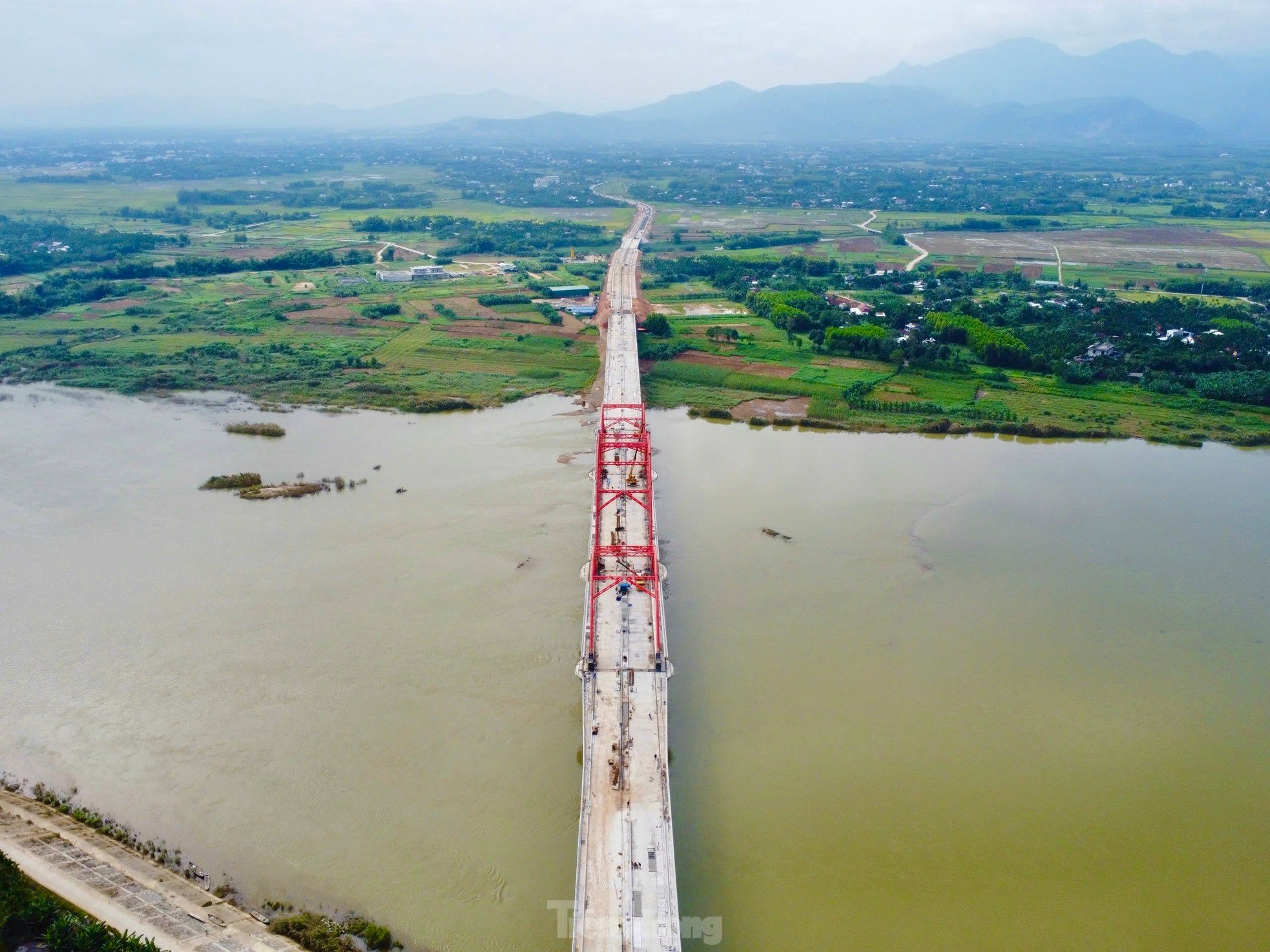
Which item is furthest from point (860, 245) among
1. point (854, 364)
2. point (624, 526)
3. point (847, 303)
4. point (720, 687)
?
point (720, 687)

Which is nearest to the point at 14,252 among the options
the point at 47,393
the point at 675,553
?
the point at 47,393

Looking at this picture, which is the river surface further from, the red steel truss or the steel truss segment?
the steel truss segment

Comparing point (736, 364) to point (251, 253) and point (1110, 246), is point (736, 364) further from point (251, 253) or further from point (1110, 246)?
point (1110, 246)

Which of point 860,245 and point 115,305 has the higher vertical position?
point 860,245

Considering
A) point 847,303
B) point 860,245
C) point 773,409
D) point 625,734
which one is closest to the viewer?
point 625,734

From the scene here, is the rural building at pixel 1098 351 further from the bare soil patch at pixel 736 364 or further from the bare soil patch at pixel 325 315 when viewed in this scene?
the bare soil patch at pixel 325 315

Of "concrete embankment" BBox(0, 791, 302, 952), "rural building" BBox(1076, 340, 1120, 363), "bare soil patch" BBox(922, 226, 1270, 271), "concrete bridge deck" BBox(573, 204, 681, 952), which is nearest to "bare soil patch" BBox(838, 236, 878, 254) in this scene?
"bare soil patch" BBox(922, 226, 1270, 271)
